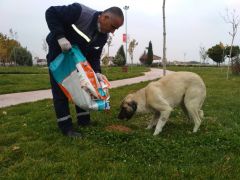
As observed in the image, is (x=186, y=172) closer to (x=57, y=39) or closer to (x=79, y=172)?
(x=79, y=172)

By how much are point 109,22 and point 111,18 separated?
8cm

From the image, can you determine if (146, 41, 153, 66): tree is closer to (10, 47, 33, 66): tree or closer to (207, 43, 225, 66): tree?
(207, 43, 225, 66): tree

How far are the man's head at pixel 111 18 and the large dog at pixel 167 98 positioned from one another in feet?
4.76

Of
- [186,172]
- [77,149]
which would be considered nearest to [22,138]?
[77,149]

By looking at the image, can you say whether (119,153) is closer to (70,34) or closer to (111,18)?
(111,18)

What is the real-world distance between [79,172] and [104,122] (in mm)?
2925

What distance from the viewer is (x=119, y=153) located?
16.3 ft

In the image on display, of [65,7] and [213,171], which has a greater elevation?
[65,7]

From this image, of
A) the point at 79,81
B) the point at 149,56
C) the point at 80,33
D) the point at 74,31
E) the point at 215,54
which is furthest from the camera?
the point at 149,56

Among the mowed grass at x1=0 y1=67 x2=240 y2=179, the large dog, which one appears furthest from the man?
the large dog

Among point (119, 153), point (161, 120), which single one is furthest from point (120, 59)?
point (119, 153)

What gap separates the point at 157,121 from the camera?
6.82m

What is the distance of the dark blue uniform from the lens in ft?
18.0

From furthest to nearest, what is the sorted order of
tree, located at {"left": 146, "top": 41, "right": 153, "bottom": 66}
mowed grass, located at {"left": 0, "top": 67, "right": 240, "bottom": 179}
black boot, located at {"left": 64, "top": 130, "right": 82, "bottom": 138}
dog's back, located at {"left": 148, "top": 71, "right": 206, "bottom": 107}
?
tree, located at {"left": 146, "top": 41, "right": 153, "bottom": 66} → dog's back, located at {"left": 148, "top": 71, "right": 206, "bottom": 107} → black boot, located at {"left": 64, "top": 130, "right": 82, "bottom": 138} → mowed grass, located at {"left": 0, "top": 67, "right": 240, "bottom": 179}
